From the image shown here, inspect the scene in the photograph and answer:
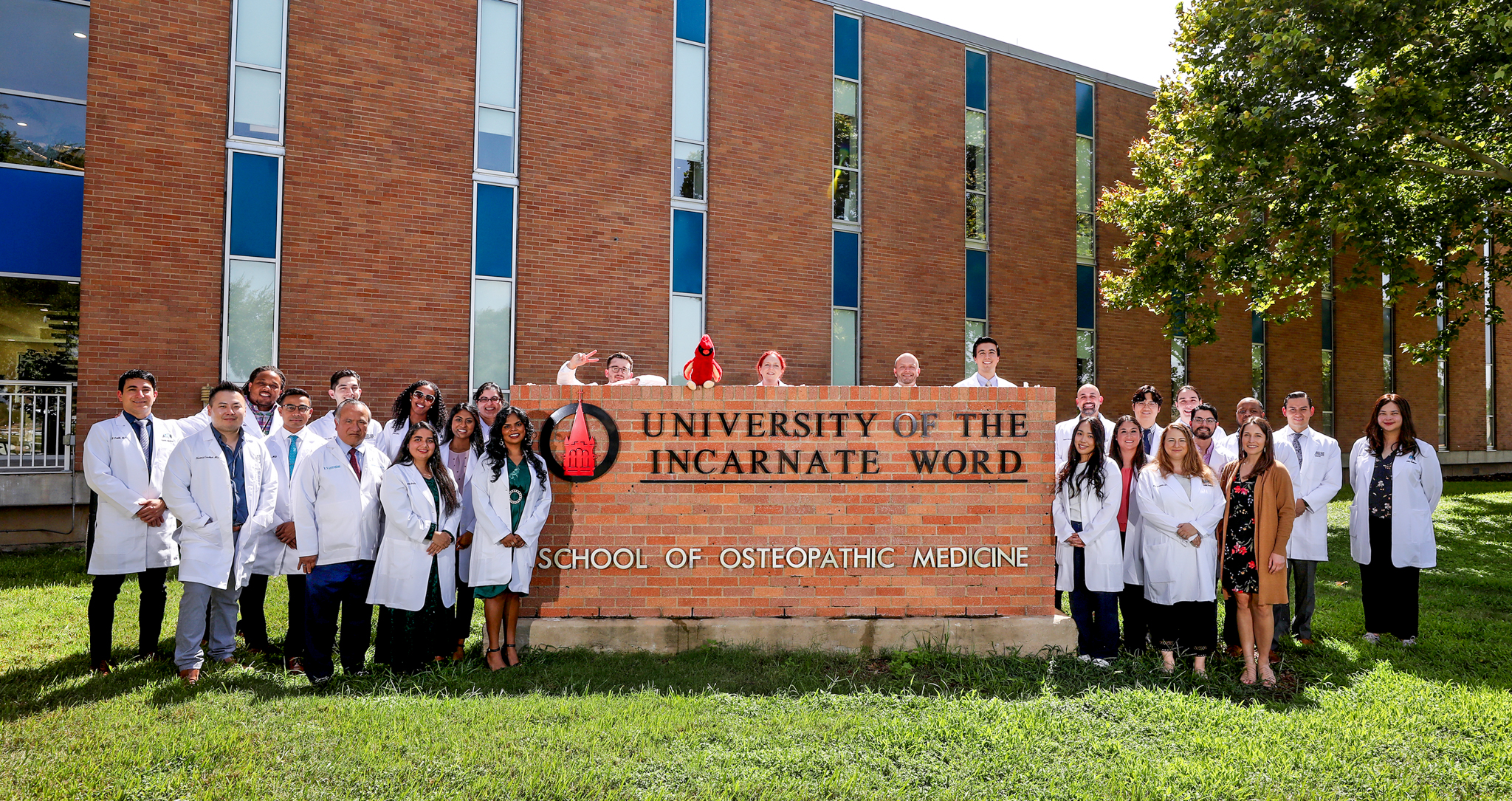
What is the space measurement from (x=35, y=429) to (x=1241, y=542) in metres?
12.1

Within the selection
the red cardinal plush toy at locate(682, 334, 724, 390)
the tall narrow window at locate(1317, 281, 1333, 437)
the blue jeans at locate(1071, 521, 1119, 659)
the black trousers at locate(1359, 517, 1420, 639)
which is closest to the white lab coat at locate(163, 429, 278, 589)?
the red cardinal plush toy at locate(682, 334, 724, 390)

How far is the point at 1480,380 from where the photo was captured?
22.1 metres

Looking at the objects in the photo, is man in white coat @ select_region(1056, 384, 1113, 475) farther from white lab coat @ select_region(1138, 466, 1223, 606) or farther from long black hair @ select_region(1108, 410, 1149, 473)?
white lab coat @ select_region(1138, 466, 1223, 606)

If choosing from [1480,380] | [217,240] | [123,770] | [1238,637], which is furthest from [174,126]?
[1480,380]

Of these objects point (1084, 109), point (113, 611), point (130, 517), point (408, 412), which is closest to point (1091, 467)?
point (408, 412)

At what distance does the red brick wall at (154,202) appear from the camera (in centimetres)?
945

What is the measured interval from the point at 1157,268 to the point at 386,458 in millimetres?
11043

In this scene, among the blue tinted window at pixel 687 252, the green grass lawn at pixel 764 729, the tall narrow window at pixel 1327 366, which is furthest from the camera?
the tall narrow window at pixel 1327 366

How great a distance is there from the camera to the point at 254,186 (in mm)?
10211

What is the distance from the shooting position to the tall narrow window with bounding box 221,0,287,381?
10102mm

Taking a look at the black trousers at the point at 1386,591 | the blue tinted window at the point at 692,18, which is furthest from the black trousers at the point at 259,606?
the blue tinted window at the point at 692,18

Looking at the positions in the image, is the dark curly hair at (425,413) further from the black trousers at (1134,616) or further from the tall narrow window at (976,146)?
the tall narrow window at (976,146)

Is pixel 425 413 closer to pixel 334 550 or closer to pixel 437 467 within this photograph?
pixel 437 467

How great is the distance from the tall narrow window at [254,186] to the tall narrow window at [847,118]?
8.04 m
